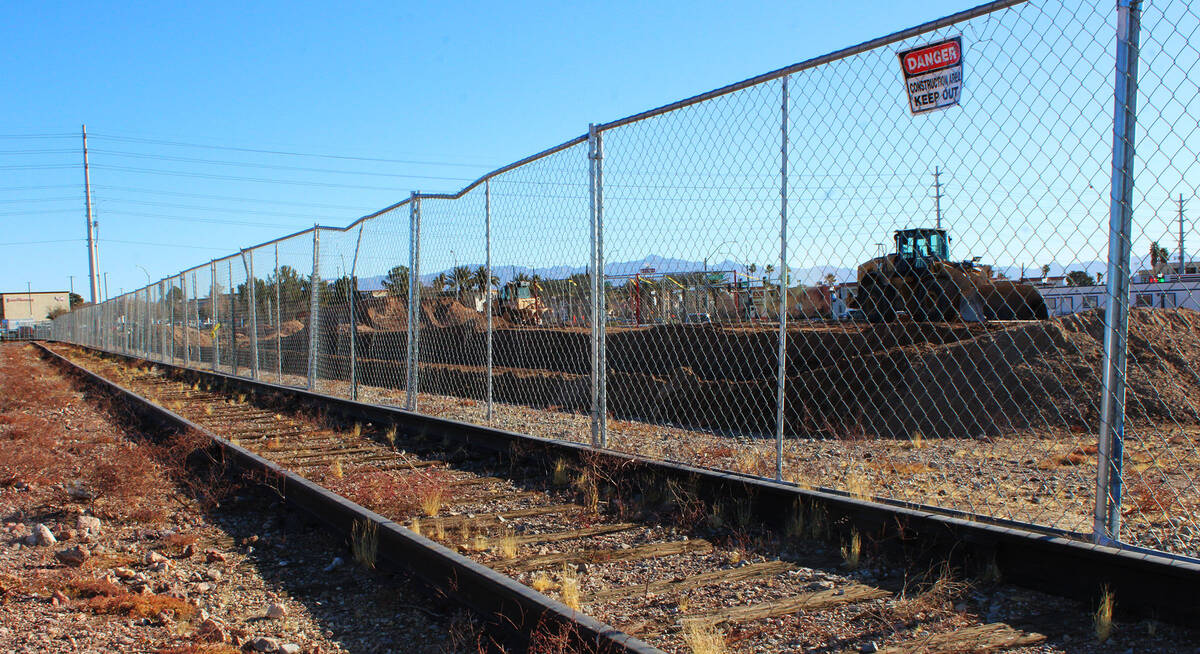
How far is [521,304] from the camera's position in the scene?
978cm

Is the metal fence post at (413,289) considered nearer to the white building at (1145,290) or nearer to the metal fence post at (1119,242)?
the white building at (1145,290)

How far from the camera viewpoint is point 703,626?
3.38m

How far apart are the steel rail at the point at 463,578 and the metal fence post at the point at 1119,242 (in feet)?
6.86

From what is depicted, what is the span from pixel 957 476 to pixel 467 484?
3.67 metres

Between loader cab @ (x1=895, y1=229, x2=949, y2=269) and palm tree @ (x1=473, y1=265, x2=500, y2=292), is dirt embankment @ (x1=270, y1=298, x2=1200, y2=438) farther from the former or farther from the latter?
loader cab @ (x1=895, y1=229, x2=949, y2=269)

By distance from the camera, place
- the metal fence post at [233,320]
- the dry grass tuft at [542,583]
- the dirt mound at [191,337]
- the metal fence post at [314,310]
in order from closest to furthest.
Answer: the dry grass tuft at [542,583]
the metal fence post at [314,310]
the metal fence post at [233,320]
the dirt mound at [191,337]

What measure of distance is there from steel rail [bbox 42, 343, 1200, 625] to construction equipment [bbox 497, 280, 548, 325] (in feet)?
10.5

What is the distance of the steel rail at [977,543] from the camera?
10.6ft

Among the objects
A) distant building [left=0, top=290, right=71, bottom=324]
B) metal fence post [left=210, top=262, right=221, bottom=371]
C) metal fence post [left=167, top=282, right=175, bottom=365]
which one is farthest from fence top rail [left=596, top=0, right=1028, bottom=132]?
distant building [left=0, top=290, right=71, bottom=324]

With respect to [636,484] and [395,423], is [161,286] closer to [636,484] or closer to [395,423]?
[395,423]

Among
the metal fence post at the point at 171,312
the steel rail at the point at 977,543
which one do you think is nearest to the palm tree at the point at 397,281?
the steel rail at the point at 977,543

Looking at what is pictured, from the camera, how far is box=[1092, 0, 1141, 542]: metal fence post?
343cm

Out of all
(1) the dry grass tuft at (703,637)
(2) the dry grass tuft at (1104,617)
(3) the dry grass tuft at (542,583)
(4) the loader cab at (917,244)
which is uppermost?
(4) the loader cab at (917,244)

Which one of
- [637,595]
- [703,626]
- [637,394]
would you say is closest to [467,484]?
[637,595]
